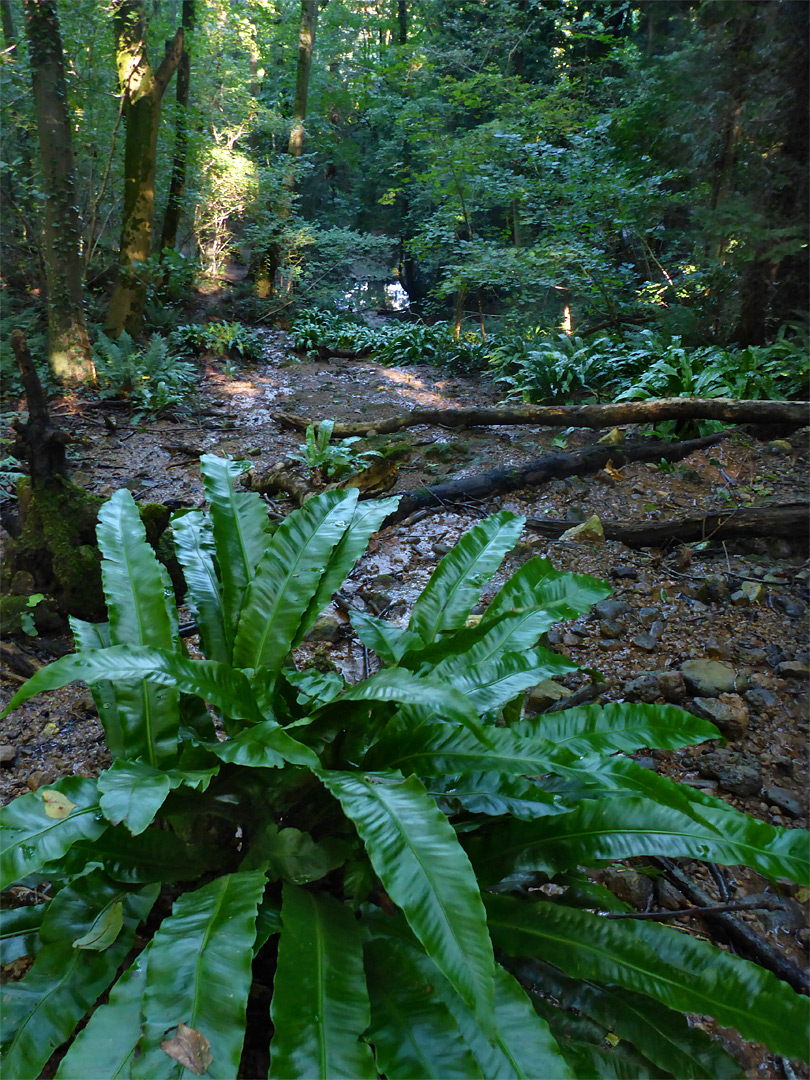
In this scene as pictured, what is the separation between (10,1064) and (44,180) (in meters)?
6.97

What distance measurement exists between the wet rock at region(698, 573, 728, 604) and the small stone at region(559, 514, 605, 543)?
1.94 ft

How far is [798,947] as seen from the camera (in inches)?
53.9

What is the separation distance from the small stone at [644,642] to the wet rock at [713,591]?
384 mm

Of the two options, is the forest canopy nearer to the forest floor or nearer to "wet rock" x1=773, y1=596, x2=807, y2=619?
the forest floor

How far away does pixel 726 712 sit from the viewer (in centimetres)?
197

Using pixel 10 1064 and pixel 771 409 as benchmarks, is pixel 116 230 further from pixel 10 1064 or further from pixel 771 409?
pixel 10 1064

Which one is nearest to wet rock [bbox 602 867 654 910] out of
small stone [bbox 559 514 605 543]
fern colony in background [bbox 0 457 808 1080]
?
fern colony in background [bbox 0 457 808 1080]

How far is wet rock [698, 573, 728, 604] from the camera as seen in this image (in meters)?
2.60

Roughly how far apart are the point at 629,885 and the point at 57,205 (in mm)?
7069

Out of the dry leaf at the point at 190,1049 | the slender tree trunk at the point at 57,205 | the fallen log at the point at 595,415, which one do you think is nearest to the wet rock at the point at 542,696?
the dry leaf at the point at 190,1049

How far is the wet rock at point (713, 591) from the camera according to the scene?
8.54 feet

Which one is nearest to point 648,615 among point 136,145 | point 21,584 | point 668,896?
point 668,896

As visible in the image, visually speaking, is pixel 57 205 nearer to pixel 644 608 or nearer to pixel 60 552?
pixel 60 552

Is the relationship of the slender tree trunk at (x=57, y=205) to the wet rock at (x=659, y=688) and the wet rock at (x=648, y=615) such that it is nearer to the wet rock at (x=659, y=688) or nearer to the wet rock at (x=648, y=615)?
the wet rock at (x=648, y=615)
